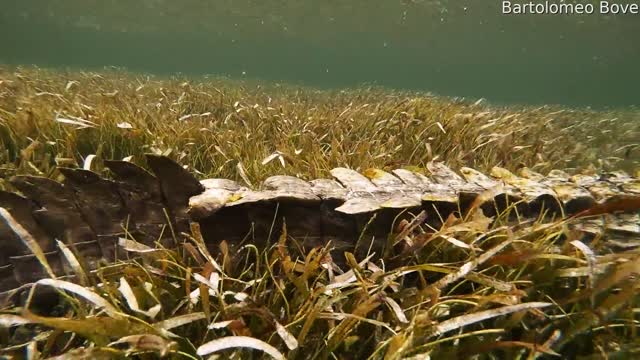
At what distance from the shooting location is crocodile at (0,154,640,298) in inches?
58.8

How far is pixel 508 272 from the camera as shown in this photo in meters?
1.54

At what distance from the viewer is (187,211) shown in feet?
5.17

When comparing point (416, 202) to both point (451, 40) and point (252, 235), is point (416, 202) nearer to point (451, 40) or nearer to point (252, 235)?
point (252, 235)

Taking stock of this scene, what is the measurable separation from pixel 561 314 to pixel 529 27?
52.4 meters

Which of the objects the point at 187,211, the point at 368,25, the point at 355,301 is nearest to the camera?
the point at 355,301

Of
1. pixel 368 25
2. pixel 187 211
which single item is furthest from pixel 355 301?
pixel 368 25

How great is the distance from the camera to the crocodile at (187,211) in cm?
149

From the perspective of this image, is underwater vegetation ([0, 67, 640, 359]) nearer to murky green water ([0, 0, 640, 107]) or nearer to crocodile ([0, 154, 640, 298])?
crocodile ([0, 154, 640, 298])

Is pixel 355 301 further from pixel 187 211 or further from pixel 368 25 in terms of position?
pixel 368 25

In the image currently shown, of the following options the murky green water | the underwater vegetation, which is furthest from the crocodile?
the murky green water

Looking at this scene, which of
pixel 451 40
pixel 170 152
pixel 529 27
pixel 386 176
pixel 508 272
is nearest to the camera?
pixel 508 272

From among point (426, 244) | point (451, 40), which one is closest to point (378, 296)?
point (426, 244)

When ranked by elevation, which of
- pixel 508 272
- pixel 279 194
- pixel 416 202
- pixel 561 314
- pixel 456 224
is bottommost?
pixel 561 314

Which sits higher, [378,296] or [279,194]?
[279,194]
